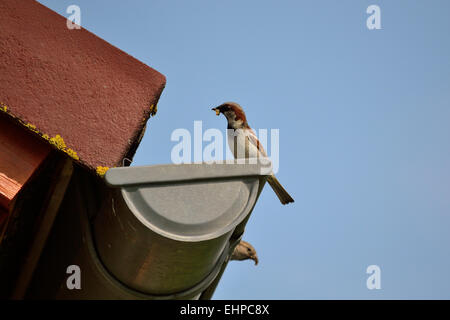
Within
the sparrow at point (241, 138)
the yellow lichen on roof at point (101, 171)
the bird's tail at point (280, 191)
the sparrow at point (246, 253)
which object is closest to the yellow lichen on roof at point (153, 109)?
the yellow lichen on roof at point (101, 171)

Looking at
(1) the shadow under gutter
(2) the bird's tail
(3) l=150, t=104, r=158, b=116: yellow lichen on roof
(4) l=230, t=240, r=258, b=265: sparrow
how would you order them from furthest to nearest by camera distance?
1. (2) the bird's tail
2. (4) l=230, t=240, r=258, b=265: sparrow
3. (3) l=150, t=104, r=158, b=116: yellow lichen on roof
4. (1) the shadow under gutter

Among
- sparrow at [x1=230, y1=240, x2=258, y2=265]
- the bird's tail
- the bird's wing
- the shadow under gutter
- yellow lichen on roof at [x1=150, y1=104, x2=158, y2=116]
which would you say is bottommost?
the shadow under gutter

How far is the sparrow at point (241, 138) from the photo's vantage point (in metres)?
3.77

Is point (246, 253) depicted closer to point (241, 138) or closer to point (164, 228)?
point (241, 138)

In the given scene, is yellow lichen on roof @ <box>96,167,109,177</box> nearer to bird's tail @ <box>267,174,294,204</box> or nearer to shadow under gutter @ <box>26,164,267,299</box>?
shadow under gutter @ <box>26,164,267,299</box>

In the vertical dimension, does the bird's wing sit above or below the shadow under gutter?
above

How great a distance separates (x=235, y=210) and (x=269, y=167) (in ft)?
0.52

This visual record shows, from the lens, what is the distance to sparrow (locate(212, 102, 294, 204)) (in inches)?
149

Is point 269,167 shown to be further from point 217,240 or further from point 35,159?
point 35,159

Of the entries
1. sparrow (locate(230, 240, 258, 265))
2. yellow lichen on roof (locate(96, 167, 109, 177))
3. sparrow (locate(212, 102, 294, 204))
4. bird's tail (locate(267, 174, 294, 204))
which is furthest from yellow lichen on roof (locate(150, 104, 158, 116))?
bird's tail (locate(267, 174, 294, 204))

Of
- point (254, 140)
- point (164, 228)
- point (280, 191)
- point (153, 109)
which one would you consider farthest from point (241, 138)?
point (164, 228)
